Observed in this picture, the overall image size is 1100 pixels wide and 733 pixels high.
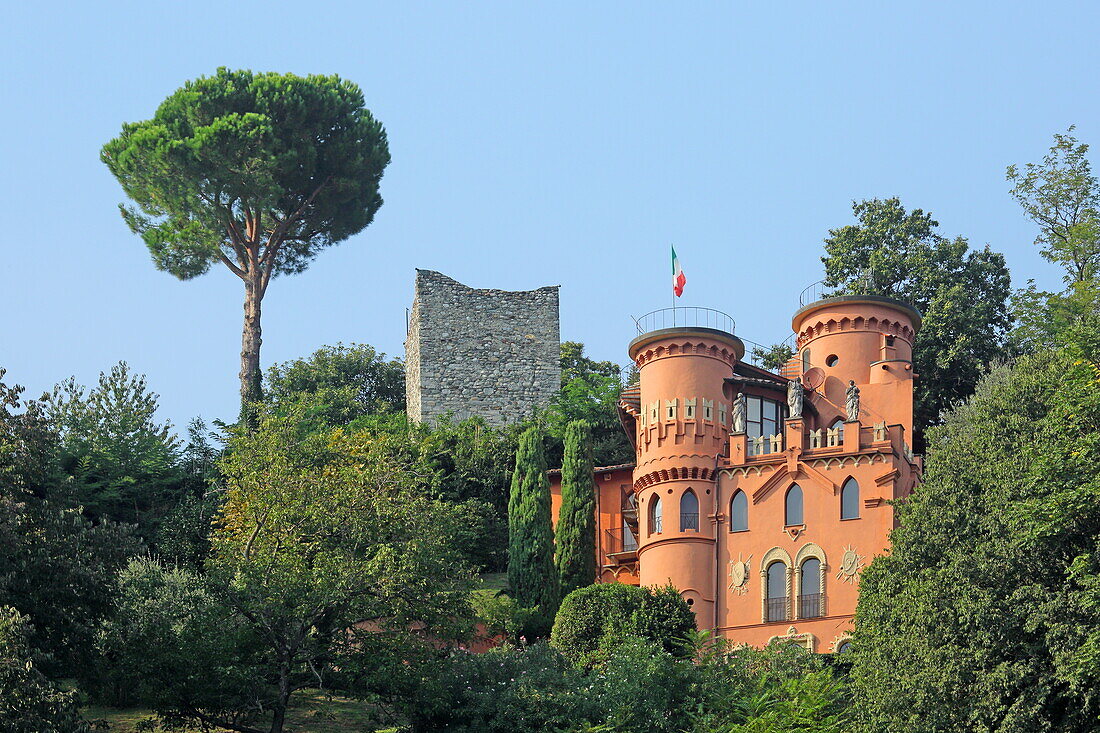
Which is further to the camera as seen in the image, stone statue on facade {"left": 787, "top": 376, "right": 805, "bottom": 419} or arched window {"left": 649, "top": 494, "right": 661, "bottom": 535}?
arched window {"left": 649, "top": 494, "right": 661, "bottom": 535}

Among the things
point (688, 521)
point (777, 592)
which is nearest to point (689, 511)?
point (688, 521)

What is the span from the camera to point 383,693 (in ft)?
117

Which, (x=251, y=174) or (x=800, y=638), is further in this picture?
(x=251, y=174)

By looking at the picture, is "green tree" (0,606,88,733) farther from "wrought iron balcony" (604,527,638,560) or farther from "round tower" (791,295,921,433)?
"round tower" (791,295,921,433)

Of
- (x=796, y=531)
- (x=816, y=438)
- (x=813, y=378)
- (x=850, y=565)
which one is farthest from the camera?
(x=813, y=378)

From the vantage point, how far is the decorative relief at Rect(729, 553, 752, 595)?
47.8 m

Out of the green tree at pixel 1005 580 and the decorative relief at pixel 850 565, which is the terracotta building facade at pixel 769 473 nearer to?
the decorative relief at pixel 850 565

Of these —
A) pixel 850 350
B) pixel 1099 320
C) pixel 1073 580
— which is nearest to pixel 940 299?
pixel 850 350

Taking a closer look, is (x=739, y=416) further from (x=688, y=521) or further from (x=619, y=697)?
(x=619, y=697)

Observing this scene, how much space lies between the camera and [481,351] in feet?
209

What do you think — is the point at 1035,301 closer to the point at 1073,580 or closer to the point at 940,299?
the point at 940,299

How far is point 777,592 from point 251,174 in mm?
23646

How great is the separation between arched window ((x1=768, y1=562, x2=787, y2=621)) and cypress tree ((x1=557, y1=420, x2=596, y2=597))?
17.0ft

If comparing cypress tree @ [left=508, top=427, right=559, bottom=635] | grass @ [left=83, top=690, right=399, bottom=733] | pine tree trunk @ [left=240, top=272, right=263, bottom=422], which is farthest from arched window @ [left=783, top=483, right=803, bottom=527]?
pine tree trunk @ [left=240, top=272, right=263, bottom=422]
